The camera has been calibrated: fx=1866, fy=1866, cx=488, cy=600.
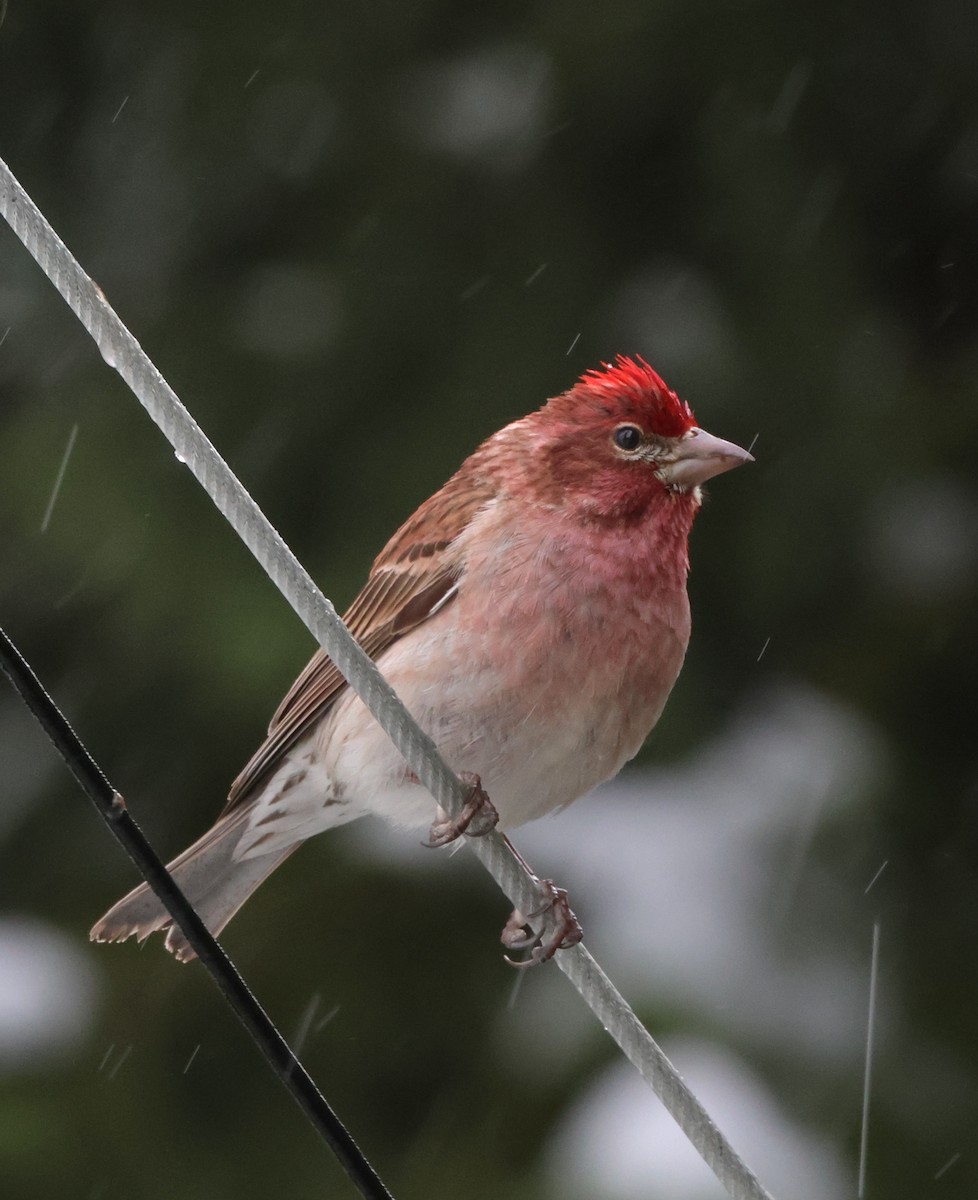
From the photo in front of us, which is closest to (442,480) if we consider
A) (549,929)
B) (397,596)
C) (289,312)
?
(289,312)

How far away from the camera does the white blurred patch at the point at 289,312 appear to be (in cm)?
583

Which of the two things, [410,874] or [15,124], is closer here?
[410,874]

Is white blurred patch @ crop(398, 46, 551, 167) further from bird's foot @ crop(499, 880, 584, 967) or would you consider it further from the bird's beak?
bird's foot @ crop(499, 880, 584, 967)

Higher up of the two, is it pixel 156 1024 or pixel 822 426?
pixel 822 426

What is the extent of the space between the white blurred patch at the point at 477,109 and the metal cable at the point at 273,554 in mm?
3826

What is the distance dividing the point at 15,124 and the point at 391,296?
1.41 m

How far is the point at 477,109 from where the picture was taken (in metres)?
6.02

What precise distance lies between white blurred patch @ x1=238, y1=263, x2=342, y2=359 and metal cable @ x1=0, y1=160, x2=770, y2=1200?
11.5ft

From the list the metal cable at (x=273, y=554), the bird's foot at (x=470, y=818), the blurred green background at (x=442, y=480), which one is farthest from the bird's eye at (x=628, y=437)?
the blurred green background at (x=442, y=480)

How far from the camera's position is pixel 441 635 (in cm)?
349

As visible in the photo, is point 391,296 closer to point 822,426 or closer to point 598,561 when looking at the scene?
point 822,426

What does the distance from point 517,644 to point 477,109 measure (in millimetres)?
3133

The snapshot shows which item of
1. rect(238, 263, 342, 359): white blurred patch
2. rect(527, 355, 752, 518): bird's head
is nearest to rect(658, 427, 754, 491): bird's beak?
rect(527, 355, 752, 518): bird's head

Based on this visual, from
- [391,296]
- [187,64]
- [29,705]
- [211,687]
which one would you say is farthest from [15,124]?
[29,705]
